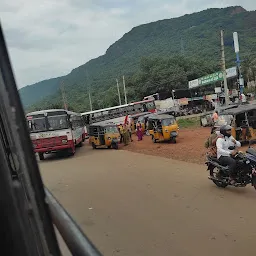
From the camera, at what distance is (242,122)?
15.4 m

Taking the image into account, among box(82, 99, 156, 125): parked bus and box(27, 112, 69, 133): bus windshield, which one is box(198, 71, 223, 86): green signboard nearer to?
box(82, 99, 156, 125): parked bus

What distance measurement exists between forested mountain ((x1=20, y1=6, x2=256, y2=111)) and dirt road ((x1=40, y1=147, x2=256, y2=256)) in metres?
21.3

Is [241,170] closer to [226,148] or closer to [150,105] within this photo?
[226,148]

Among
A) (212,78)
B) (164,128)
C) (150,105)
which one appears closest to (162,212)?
(164,128)

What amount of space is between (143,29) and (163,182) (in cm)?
13878

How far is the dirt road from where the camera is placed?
510 centimetres

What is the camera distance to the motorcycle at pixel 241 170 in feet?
22.4

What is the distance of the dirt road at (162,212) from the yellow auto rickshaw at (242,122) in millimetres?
4383

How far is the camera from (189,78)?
63.0m

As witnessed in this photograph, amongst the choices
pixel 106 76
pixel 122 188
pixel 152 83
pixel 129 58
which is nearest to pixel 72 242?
pixel 122 188

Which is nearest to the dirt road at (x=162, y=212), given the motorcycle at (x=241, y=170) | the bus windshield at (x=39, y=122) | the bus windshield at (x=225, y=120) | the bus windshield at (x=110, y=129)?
the motorcycle at (x=241, y=170)

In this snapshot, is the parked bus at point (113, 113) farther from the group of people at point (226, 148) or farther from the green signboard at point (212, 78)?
the group of people at point (226, 148)

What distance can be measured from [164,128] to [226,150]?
1196 cm

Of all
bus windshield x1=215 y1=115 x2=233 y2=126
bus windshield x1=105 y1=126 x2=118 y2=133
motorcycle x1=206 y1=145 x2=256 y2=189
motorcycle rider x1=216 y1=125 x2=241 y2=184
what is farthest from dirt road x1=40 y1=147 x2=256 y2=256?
bus windshield x1=105 y1=126 x2=118 y2=133
